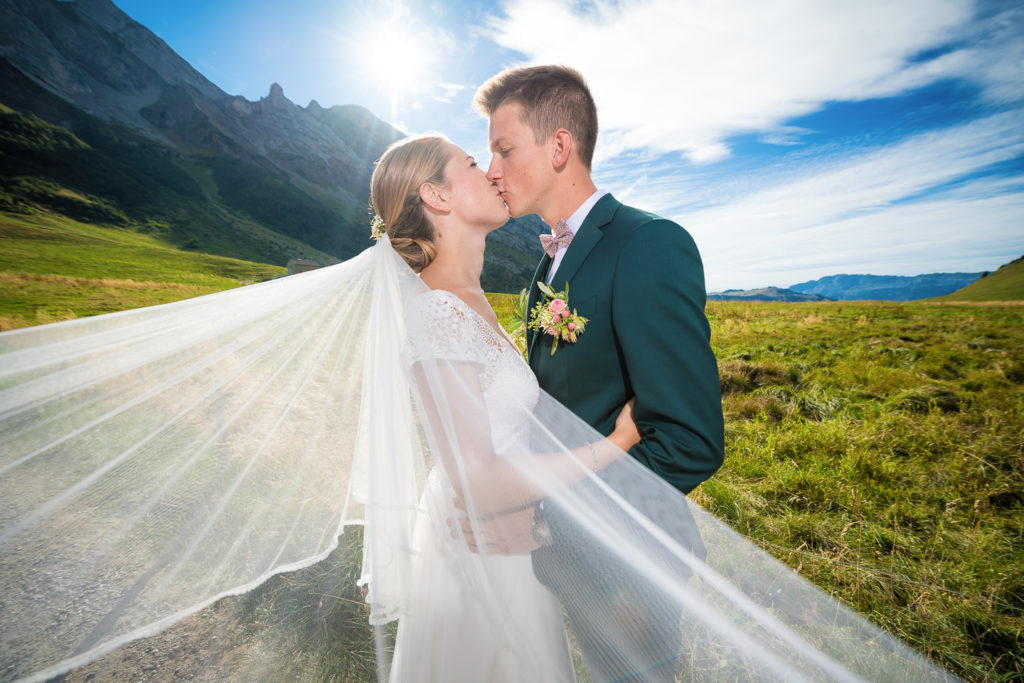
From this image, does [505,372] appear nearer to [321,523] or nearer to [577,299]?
[577,299]

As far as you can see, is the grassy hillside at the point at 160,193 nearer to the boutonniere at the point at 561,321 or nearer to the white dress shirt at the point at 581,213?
the white dress shirt at the point at 581,213

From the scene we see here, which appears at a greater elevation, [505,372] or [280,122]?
[280,122]

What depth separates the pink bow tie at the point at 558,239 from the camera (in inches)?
96.0

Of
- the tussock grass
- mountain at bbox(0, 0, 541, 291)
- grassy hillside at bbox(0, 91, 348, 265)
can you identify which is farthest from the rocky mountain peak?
the tussock grass

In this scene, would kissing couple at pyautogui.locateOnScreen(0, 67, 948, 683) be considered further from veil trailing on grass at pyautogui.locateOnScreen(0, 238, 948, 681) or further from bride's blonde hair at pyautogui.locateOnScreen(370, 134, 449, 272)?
bride's blonde hair at pyautogui.locateOnScreen(370, 134, 449, 272)

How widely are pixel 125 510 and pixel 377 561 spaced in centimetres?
109

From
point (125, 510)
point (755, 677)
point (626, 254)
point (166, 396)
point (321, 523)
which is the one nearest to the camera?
point (755, 677)

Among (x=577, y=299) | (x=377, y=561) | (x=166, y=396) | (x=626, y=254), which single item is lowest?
(x=377, y=561)

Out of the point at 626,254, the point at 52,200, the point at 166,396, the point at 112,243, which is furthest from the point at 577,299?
the point at 52,200

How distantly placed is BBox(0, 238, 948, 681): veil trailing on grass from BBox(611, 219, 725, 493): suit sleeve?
0.17 metres

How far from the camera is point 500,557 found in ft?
6.73

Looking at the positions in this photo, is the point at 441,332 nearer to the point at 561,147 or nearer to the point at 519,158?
the point at 519,158

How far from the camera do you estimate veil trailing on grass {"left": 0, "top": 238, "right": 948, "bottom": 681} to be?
5.08ft

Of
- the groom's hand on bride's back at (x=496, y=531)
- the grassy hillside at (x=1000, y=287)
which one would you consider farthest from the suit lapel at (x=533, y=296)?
the grassy hillside at (x=1000, y=287)
